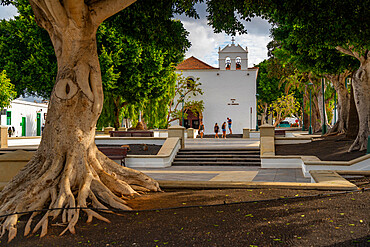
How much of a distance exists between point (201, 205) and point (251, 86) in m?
45.9

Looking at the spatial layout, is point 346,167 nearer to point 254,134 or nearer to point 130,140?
point 130,140

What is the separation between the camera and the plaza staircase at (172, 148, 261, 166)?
52.8ft

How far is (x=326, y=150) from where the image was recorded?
1552 cm

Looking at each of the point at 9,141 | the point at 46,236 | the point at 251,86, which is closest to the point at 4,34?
the point at 9,141

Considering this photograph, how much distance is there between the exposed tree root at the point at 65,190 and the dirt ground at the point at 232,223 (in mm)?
154

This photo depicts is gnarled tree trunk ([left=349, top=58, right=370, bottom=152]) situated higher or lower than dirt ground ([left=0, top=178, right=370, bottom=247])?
higher

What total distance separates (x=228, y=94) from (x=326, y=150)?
35.4 m

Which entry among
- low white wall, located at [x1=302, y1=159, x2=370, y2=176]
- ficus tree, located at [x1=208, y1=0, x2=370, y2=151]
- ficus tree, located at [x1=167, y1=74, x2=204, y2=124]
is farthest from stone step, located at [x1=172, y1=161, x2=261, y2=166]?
ficus tree, located at [x1=167, y1=74, x2=204, y2=124]

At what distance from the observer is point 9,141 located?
2425cm

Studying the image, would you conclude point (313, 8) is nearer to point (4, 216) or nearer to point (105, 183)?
point (105, 183)

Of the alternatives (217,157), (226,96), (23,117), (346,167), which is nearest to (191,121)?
(226,96)

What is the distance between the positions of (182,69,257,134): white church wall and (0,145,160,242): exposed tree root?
43.8 meters

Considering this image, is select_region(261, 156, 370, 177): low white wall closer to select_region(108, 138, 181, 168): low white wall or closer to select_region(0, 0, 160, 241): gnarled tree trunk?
select_region(108, 138, 181, 168): low white wall

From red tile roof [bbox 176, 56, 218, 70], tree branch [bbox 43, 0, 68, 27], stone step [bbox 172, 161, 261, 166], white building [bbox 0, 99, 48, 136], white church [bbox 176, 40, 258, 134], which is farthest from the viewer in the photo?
red tile roof [bbox 176, 56, 218, 70]
